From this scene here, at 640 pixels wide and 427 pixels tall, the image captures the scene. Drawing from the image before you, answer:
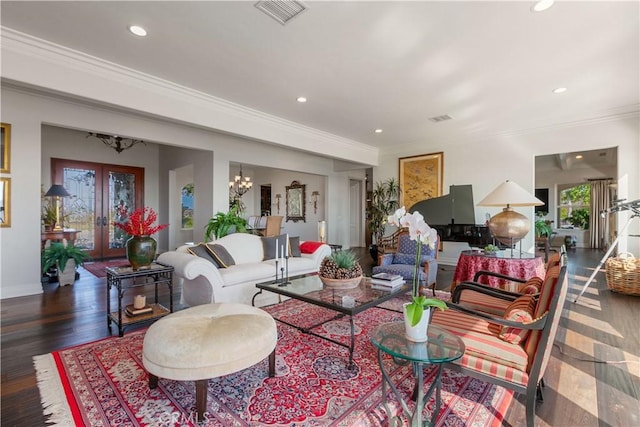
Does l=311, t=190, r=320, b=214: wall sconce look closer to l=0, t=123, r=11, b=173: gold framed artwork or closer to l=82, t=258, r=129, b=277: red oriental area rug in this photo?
l=82, t=258, r=129, b=277: red oriental area rug

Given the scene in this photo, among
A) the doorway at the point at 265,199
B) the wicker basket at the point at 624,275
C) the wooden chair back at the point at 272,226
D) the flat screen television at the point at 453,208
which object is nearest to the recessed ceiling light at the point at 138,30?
the wooden chair back at the point at 272,226

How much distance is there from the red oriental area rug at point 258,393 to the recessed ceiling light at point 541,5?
9.74ft

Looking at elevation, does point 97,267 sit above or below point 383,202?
below

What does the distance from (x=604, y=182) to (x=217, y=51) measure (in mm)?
12210

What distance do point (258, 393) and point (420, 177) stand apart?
20.3ft

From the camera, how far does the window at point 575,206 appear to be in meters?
10.3

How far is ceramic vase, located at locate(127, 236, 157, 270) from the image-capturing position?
114 inches

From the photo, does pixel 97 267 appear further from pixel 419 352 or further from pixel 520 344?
pixel 520 344

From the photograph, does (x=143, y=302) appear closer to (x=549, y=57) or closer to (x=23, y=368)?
(x=23, y=368)

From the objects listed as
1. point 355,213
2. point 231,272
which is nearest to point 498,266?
point 231,272

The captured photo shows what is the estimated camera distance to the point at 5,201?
13.0ft

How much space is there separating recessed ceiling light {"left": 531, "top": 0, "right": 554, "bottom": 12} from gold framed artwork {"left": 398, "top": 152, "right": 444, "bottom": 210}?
436cm

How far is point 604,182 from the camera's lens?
377 inches

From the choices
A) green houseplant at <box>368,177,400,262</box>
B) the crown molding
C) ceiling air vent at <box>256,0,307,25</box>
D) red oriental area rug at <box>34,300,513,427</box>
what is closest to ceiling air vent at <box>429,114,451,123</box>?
green houseplant at <box>368,177,400,262</box>
